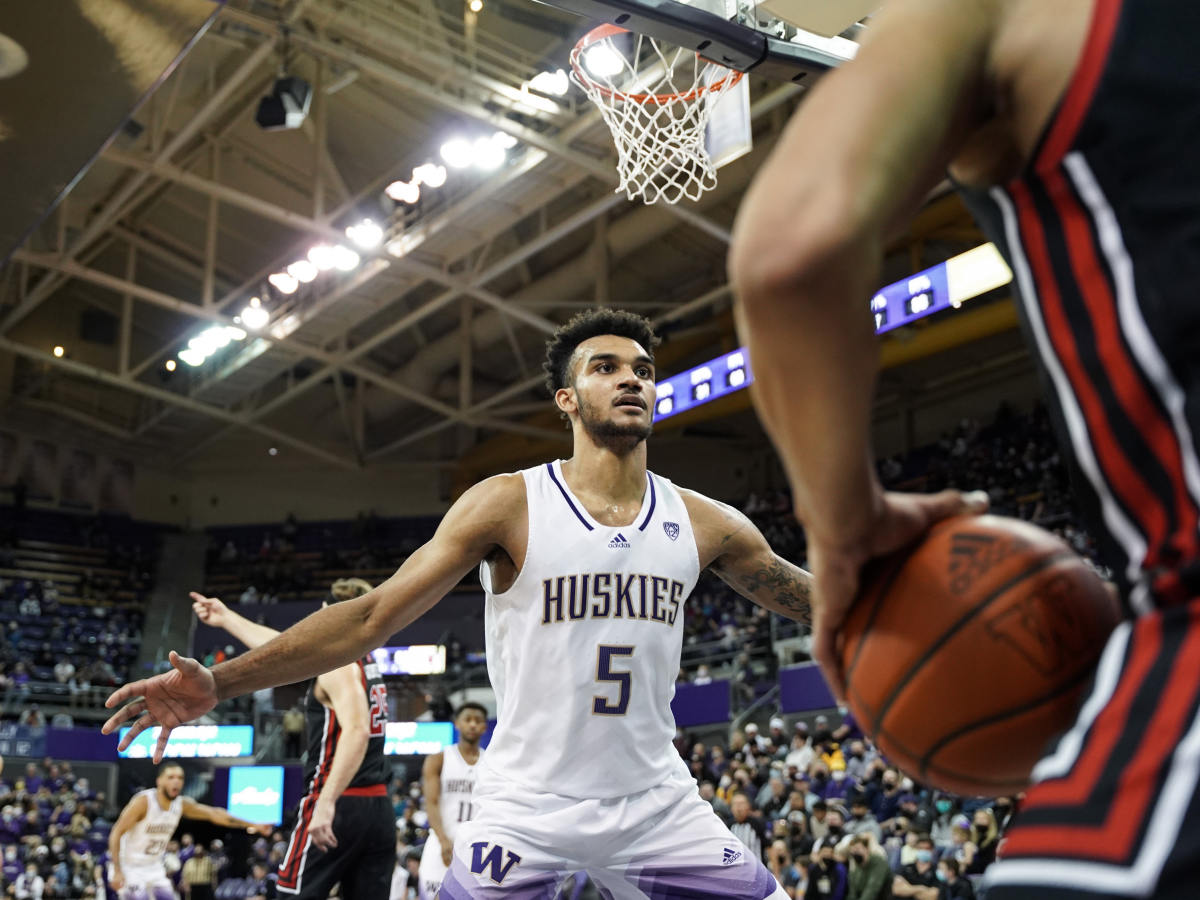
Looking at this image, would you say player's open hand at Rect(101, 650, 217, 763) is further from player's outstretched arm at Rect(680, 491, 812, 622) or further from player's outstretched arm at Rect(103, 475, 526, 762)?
player's outstretched arm at Rect(680, 491, 812, 622)

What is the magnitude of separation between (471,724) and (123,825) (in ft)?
11.3

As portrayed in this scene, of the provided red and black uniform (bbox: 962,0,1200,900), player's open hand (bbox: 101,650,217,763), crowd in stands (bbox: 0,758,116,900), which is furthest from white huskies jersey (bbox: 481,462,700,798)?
crowd in stands (bbox: 0,758,116,900)

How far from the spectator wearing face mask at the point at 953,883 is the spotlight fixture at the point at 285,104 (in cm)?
1203

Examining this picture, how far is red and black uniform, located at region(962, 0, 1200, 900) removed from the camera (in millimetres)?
1097

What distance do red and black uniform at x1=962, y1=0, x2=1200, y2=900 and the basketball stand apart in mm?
182

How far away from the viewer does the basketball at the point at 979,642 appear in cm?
139

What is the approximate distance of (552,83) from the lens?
15.8 m

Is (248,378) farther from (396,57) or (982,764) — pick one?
(982,764)

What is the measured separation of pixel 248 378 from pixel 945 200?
14.1 metres

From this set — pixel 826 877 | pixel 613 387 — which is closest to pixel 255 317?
pixel 826 877

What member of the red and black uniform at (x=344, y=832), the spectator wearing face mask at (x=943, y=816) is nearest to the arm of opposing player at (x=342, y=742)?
the red and black uniform at (x=344, y=832)

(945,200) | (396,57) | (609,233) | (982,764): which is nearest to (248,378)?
(609,233)

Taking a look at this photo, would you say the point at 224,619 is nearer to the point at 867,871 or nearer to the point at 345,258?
the point at 867,871

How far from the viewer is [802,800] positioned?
440 inches
